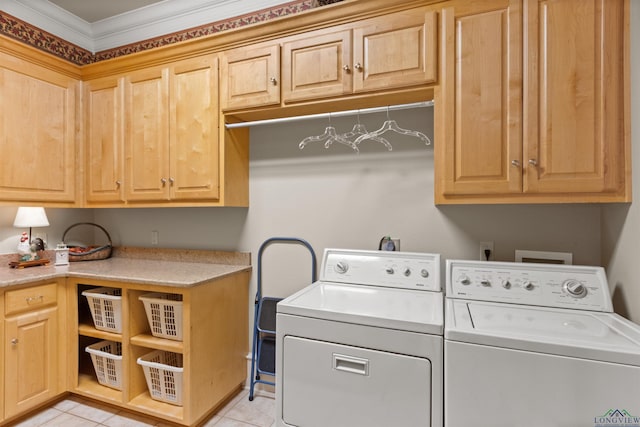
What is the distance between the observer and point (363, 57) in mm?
1732

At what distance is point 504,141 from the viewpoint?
1506 millimetres

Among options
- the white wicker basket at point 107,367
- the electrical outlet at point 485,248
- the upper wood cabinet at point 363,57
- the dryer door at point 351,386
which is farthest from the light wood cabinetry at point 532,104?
the white wicker basket at point 107,367

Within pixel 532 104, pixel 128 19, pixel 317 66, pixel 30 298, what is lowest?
pixel 30 298

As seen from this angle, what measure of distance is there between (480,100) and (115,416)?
2.85 meters

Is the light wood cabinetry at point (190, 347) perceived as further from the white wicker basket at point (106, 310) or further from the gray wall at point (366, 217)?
the gray wall at point (366, 217)

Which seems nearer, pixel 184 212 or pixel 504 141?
pixel 504 141

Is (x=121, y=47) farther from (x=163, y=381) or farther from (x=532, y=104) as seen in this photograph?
(x=532, y=104)

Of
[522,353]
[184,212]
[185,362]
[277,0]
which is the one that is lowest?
[185,362]

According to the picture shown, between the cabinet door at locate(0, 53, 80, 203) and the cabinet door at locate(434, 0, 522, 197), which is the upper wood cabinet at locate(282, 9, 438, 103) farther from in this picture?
the cabinet door at locate(0, 53, 80, 203)

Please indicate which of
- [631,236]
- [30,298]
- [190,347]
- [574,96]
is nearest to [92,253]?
[30,298]

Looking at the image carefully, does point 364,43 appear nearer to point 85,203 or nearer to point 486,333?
point 486,333

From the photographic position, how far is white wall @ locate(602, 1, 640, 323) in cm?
128

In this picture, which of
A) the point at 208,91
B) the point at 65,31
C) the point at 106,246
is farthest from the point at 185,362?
the point at 65,31

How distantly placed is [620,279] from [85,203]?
344 centimetres
